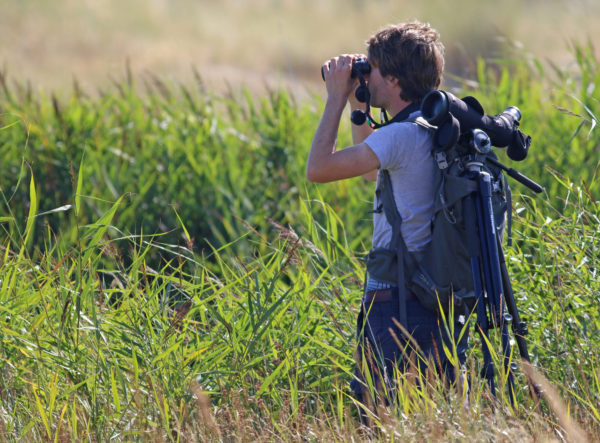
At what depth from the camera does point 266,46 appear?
29.4 metres

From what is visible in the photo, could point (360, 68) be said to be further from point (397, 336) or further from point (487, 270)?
point (397, 336)

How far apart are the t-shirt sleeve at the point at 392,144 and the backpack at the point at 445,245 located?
6 cm

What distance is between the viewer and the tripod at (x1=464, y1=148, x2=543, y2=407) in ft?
8.18

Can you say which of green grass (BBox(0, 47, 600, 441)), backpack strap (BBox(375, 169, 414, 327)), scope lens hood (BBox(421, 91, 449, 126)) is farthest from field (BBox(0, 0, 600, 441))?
scope lens hood (BBox(421, 91, 449, 126))

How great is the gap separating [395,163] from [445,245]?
0.31 m

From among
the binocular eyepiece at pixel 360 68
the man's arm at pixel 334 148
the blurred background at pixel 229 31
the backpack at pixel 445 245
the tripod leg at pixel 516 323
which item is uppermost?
the binocular eyepiece at pixel 360 68

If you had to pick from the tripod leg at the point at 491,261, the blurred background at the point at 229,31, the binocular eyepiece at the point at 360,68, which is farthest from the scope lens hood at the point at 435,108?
the blurred background at the point at 229,31

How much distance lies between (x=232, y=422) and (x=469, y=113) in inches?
48.5

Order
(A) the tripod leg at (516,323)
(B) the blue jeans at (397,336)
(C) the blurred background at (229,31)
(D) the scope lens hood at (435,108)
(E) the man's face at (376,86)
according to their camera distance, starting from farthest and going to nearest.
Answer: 1. (C) the blurred background at (229,31)
2. (E) the man's face at (376,86)
3. (B) the blue jeans at (397,336)
4. (A) the tripod leg at (516,323)
5. (D) the scope lens hood at (435,108)

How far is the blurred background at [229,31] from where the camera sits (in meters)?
24.5

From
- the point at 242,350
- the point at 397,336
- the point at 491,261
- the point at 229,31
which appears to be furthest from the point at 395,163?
the point at 229,31

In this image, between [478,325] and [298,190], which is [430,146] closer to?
[478,325]

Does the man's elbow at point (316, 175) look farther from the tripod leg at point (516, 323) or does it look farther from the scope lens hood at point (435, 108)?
the tripod leg at point (516, 323)

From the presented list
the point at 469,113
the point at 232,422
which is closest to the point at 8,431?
the point at 232,422
